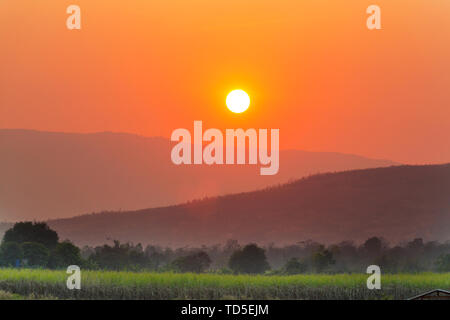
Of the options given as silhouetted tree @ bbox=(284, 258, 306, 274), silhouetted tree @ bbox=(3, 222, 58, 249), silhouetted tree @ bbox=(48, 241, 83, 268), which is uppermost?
silhouetted tree @ bbox=(3, 222, 58, 249)

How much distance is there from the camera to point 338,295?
14938 millimetres

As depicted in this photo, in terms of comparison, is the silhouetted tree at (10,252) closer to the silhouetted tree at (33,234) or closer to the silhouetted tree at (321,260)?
the silhouetted tree at (33,234)

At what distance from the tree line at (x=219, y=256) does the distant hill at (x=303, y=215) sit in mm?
150

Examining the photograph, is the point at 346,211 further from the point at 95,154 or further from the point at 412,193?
the point at 95,154

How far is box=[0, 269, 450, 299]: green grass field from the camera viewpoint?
14.8m

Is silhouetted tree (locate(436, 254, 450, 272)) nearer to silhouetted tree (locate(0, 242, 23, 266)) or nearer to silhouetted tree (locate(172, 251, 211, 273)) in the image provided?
silhouetted tree (locate(172, 251, 211, 273))

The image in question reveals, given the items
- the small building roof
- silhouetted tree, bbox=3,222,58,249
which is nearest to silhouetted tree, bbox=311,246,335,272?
the small building roof

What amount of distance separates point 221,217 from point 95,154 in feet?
7.63

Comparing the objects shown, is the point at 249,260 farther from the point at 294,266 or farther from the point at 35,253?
the point at 35,253

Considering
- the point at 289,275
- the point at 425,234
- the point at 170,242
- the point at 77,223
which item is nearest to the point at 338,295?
the point at 289,275

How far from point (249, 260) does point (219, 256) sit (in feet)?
1.66

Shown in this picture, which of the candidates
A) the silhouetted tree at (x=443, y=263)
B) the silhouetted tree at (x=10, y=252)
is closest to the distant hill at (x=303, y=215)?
the silhouetted tree at (x=443, y=263)

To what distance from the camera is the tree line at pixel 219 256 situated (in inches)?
599

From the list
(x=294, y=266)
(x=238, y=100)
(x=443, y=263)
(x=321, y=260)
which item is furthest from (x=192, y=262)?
(x=443, y=263)
